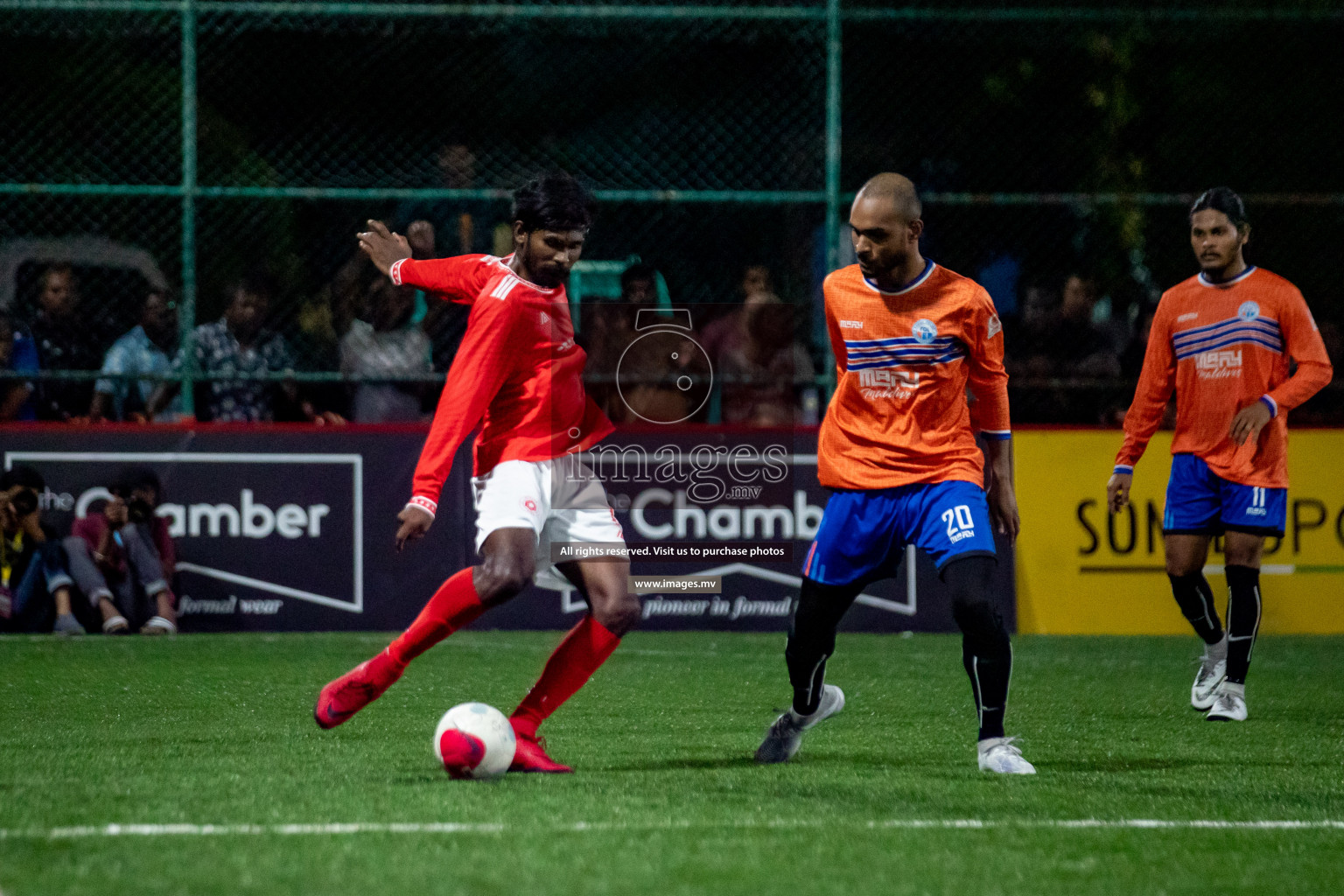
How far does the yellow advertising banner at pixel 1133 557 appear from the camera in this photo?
1123cm

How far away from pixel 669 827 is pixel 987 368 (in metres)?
2.00

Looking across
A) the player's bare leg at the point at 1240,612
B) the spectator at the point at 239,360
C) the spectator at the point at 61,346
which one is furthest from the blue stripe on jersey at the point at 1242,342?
the spectator at the point at 61,346

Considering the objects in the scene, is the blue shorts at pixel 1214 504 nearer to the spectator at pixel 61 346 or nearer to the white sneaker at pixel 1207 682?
the white sneaker at pixel 1207 682

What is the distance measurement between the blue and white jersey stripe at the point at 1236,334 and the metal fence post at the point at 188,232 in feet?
20.6

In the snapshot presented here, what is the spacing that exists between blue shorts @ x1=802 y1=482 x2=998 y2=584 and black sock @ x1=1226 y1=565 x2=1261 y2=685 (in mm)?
2244

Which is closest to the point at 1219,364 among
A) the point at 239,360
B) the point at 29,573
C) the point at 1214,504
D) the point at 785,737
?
the point at 1214,504

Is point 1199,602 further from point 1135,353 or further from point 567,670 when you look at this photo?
point 1135,353

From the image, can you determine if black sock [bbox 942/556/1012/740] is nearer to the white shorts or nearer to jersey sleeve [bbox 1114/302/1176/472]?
the white shorts

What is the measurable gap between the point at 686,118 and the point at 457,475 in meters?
3.65

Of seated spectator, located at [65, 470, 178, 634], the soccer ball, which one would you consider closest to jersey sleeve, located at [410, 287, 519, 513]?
the soccer ball

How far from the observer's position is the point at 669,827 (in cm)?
461

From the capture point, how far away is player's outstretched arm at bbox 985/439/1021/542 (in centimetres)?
580

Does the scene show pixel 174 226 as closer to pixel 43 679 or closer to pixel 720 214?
pixel 720 214

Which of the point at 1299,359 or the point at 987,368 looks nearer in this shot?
the point at 987,368
